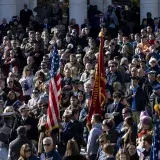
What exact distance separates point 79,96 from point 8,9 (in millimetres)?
21357

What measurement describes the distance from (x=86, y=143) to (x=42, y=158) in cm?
283

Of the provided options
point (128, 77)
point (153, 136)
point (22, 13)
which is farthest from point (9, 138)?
point (22, 13)

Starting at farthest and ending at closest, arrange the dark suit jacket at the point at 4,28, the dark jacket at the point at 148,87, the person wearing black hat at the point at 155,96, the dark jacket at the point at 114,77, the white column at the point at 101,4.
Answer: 1. the white column at the point at 101,4
2. the dark suit jacket at the point at 4,28
3. the dark jacket at the point at 114,77
4. the dark jacket at the point at 148,87
5. the person wearing black hat at the point at 155,96

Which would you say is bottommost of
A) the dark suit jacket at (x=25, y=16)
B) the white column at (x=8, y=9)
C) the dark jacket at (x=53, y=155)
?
the dark jacket at (x=53, y=155)

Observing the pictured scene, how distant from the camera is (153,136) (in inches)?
784

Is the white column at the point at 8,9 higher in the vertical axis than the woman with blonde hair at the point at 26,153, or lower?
higher

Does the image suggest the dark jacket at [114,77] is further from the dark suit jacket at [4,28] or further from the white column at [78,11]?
the white column at [78,11]

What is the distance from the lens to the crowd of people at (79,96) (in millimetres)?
21797

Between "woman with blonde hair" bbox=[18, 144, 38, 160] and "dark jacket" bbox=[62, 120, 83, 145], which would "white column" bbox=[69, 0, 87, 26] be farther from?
"woman with blonde hair" bbox=[18, 144, 38, 160]

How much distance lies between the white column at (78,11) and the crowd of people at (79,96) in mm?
3779

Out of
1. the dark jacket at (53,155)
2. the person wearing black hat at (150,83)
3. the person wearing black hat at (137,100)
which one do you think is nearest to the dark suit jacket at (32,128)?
the person wearing black hat at (137,100)

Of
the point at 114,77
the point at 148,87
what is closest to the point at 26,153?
the point at 148,87

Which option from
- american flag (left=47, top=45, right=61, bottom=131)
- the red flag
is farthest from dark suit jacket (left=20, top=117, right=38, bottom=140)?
the red flag

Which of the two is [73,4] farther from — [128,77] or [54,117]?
[54,117]
